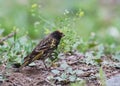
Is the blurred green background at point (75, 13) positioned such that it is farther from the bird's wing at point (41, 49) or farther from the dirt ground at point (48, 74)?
the bird's wing at point (41, 49)

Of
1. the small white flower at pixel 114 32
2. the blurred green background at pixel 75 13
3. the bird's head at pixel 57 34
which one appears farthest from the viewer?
the small white flower at pixel 114 32

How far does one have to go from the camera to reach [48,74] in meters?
4.93

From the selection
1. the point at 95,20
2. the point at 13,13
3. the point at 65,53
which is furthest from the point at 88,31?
the point at 65,53

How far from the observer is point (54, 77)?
482 cm

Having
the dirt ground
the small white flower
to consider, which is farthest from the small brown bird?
the small white flower

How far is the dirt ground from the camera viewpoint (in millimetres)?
4719

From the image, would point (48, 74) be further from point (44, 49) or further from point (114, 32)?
point (114, 32)

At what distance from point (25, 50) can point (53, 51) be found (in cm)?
61

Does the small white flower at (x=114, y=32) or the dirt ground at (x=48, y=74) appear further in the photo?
the small white flower at (x=114, y=32)

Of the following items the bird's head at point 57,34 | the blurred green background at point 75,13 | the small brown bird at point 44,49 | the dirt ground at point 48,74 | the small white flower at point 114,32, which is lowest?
the dirt ground at point 48,74

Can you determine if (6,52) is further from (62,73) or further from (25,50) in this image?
(62,73)

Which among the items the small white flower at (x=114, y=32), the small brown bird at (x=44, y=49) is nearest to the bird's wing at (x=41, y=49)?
the small brown bird at (x=44, y=49)

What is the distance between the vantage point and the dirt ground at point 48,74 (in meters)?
4.72

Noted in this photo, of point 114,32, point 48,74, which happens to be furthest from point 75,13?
point 48,74
